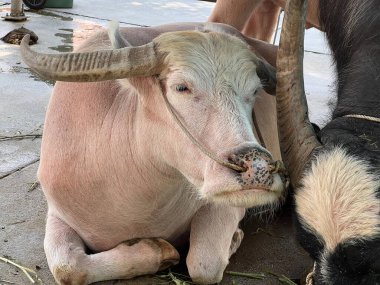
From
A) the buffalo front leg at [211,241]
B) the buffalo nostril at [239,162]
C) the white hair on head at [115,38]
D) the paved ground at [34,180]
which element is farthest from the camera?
the paved ground at [34,180]

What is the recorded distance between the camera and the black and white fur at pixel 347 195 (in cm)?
227

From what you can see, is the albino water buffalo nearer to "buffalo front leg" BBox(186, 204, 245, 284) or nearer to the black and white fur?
"buffalo front leg" BBox(186, 204, 245, 284)

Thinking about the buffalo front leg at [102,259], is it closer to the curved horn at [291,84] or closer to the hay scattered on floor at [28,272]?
the hay scattered on floor at [28,272]

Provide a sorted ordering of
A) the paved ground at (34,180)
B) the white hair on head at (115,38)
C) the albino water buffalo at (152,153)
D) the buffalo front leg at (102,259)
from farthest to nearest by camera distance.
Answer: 1. the paved ground at (34,180)
2. the buffalo front leg at (102,259)
3. the white hair on head at (115,38)
4. the albino water buffalo at (152,153)

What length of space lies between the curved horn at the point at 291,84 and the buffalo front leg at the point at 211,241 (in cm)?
71

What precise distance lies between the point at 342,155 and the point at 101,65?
1.04m

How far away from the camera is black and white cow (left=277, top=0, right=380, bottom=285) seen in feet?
7.48

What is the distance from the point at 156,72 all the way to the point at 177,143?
0.31 m

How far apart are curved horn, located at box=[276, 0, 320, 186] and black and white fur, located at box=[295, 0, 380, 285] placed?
155 mm

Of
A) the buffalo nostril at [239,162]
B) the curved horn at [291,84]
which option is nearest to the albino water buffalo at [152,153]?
the buffalo nostril at [239,162]

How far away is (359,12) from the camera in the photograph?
124 inches

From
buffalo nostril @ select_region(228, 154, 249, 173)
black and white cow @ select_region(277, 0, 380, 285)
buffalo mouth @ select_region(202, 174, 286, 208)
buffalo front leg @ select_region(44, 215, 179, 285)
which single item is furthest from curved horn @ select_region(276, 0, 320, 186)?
buffalo front leg @ select_region(44, 215, 179, 285)

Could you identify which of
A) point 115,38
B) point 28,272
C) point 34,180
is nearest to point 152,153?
point 115,38

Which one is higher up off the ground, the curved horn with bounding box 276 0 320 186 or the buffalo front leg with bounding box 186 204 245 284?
the curved horn with bounding box 276 0 320 186
